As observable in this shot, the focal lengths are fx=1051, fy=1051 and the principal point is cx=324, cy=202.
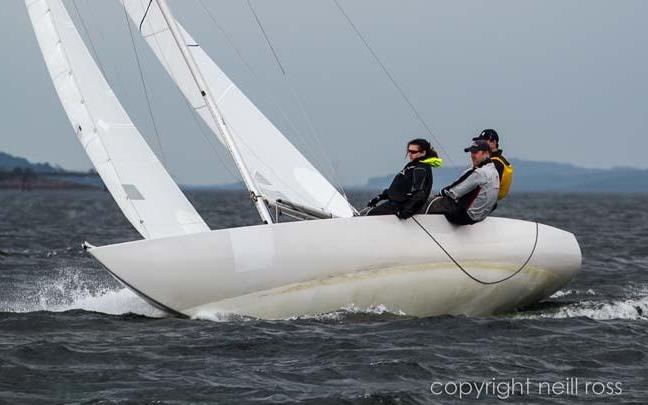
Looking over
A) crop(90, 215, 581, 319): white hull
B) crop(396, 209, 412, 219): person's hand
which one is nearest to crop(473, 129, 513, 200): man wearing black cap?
crop(90, 215, 581, 319): white hull

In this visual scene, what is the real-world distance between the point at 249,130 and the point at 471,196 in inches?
104

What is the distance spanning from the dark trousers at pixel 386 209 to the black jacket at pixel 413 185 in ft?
0.10

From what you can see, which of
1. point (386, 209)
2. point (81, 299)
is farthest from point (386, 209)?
point (81, 299)

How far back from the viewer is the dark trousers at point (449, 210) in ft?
28.7

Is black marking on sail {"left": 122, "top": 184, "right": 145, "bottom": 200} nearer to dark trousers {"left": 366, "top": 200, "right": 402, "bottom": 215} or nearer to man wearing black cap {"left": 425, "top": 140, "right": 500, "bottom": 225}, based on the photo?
dark trousers {"left": 366, "top": 200, "right": 402, "bottom": 215}

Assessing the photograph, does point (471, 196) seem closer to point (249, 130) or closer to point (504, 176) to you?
point (504, 176)

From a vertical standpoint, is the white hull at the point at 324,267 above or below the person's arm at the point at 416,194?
below

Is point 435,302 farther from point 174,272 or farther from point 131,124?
point 131,124

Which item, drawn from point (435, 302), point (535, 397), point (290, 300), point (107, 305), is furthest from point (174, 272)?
point (535, 397)

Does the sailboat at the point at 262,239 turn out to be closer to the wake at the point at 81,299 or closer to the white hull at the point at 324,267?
the white hull at the point at 324,267

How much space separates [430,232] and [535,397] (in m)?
2.81

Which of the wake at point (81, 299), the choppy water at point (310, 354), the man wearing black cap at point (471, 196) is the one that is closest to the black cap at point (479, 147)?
the man wearing black cap at point (471, 196)

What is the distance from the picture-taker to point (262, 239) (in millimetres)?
8391

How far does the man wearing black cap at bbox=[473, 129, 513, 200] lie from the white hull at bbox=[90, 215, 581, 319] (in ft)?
1.13
